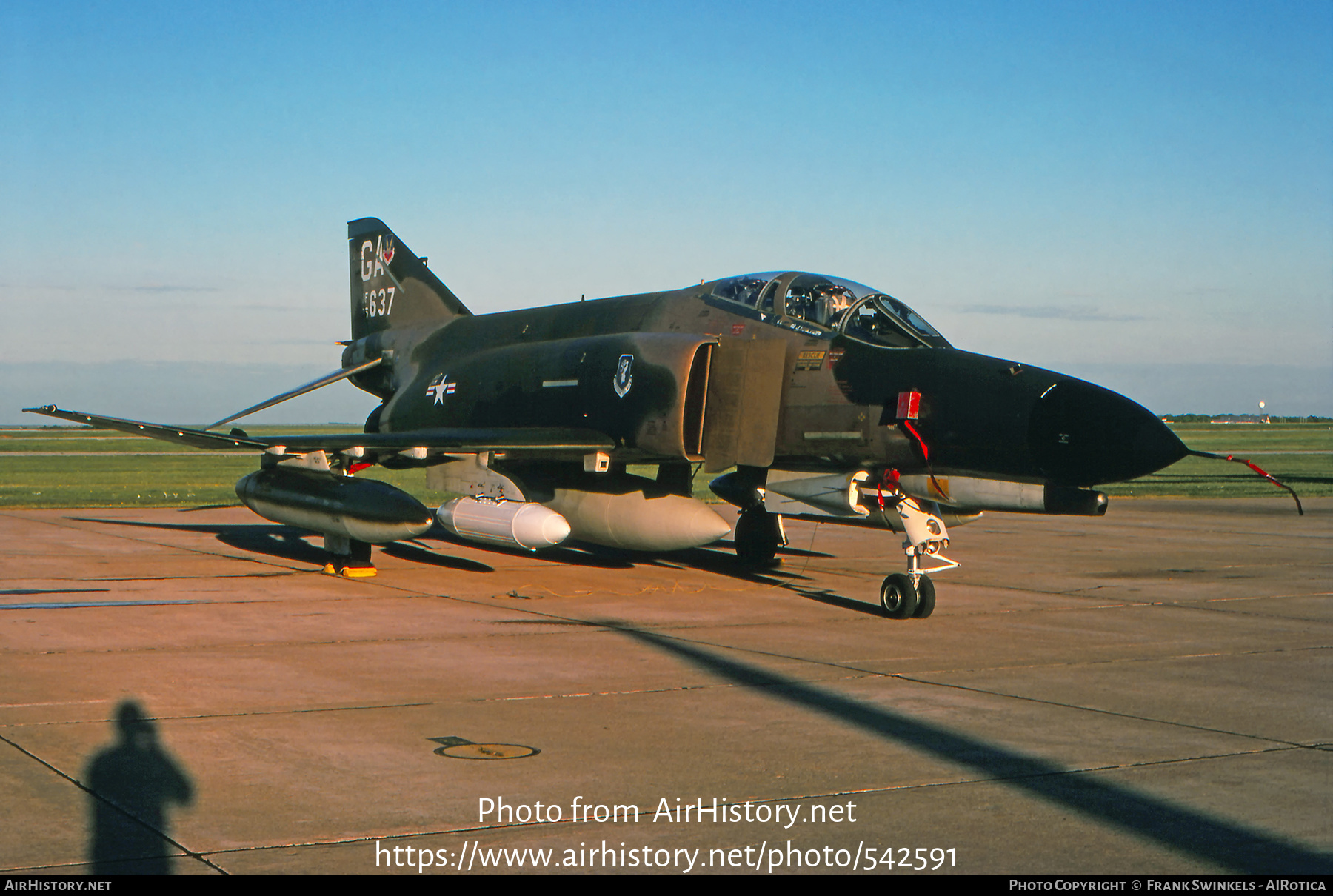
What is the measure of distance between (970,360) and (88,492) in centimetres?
2503

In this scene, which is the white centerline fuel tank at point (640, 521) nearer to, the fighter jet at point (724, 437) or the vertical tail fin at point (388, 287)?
the fighter jet at point (724, 437)

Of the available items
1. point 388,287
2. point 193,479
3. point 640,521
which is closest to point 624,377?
point 640,521

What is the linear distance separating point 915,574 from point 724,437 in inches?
103

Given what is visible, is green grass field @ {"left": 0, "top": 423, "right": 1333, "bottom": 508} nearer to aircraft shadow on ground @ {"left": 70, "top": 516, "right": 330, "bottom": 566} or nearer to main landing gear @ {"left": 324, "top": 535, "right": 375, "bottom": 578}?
aircraft shadow on ground @ {"left": 70, "top": 516, "right": 330, "bottom": 566}

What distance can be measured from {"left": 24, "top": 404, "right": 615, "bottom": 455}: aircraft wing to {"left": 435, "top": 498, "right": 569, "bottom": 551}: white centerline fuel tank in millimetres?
654

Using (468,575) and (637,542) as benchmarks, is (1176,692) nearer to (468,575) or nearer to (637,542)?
(637,542)

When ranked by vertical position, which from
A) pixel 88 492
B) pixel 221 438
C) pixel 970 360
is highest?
pixel 970 360

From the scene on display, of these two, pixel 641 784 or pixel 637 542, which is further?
pixel 637 542

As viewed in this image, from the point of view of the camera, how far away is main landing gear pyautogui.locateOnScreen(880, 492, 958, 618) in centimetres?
1092

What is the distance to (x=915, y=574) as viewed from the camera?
11.0 metres

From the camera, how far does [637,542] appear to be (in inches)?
542

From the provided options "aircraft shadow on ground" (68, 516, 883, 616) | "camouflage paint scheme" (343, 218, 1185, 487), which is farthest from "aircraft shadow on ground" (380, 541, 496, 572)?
"camouflage paint scheme" (343, 218, 1185, 487)

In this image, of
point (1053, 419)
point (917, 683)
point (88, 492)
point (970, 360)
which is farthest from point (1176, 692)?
point (88, 492)

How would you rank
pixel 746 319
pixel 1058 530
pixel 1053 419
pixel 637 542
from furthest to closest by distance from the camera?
pixel 1058 530 → pixel 637 542 → pixel 746 319 → pixel 1053 419
